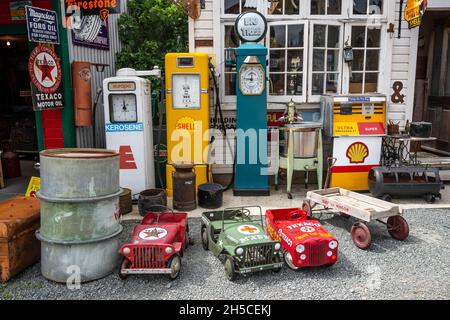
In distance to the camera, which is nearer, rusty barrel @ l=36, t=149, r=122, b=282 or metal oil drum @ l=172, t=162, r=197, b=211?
rusty barrel @ l=36, t=149, r=122, b=282

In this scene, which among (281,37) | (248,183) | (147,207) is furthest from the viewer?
(281,37)

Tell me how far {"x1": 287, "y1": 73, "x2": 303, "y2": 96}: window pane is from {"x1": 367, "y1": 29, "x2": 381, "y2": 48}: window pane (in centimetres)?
145

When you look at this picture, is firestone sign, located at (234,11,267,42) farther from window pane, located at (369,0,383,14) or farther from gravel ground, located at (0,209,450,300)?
gravel ground, located at (0,209,450,300)

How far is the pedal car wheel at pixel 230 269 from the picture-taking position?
161 inches

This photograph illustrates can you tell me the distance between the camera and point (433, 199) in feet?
21.9

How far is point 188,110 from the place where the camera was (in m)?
6.91

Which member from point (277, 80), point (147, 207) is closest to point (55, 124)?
point (147, 207)

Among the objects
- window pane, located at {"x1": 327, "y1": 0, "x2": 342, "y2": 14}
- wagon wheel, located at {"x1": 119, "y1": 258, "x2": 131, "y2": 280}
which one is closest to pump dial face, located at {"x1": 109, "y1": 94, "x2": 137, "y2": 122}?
wagon wheel, located at {"x1": 119, "y1": 258, "x2": 131, "y2": 280}

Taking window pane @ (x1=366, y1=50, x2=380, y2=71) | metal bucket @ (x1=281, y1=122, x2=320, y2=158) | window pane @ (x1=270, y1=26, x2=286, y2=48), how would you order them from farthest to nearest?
window pane @ (x1=366, y1=50, x2=380, y2=71), window pane @ (x1=270, y1=26, x2=286, y2=48), metal bucket @ (x1=281, y1=122, x2=320, y2=158)

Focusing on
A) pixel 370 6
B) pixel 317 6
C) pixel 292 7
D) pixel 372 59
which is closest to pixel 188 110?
pixel 292 7

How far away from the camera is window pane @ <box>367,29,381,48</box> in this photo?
7.63m

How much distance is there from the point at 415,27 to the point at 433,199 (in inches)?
121

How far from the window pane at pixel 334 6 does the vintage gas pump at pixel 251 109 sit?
1581 mm

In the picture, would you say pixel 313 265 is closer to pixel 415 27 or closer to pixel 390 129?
pixel 390 129
